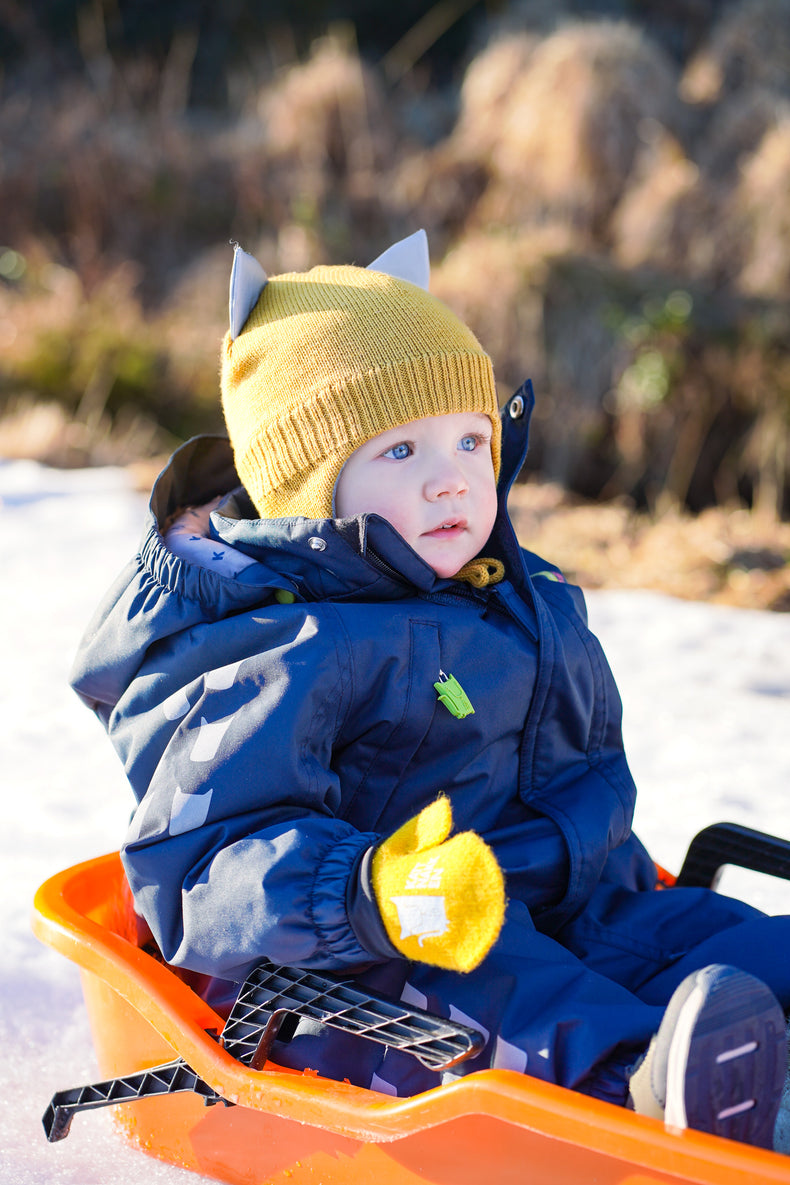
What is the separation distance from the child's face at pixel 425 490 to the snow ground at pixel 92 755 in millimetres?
835

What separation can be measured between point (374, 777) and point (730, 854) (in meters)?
0.55

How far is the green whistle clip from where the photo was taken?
1265mm

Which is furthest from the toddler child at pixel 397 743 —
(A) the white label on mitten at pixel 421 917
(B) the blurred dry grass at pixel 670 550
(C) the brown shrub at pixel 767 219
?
(C) the brown shrub at pixel 767 219

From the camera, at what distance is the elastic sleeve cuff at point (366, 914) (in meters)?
1.01

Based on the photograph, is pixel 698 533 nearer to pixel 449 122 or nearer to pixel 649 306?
pixel 649 306

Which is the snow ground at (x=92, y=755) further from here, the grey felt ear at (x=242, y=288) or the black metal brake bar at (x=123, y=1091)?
the grey felt ear at (x=242, y=288)

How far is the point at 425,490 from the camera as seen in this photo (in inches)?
52.3

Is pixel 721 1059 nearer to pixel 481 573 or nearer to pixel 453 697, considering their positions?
pixel 453 697

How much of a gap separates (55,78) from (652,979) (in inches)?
504

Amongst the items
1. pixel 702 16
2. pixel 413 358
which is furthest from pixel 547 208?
pixel 413 358

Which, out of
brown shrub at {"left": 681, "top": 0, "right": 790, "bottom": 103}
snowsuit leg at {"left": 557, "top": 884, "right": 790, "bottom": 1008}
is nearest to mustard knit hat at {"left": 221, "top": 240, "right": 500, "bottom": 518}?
snowsuit leg at {"left": 557, "top": 884, "right": 790, "bottom": 1008}

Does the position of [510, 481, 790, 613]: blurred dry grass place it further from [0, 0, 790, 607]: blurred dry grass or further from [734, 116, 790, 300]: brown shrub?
[734, 116, 790, 300]: brown shrub

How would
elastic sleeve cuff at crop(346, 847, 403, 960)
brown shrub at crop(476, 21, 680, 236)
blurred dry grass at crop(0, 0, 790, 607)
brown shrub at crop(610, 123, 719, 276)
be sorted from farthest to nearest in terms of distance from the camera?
brown shrub at crop(476, 21, 680, 236) < brown shrub at crop(610, 123, 719, 276) < blurred dry grass at crop(0, 0, 790, 607) < elastic sleeve cuff at crop(346, 847, 403, 960)

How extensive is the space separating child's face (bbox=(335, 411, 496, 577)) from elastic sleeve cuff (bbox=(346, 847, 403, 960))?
447mm
